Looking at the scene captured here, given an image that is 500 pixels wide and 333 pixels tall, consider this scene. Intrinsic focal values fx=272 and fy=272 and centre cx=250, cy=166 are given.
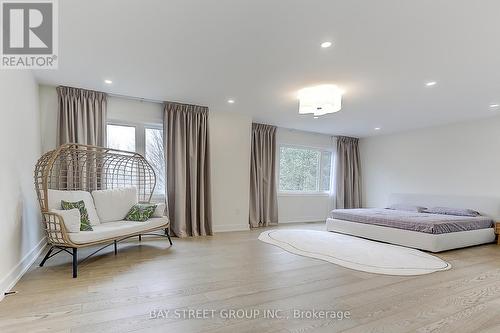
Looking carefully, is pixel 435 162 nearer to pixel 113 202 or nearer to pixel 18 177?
pixel 113 202

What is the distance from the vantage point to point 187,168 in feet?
16.2

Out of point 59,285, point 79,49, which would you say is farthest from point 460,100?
point 59,285

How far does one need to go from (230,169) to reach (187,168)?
2.96 ft

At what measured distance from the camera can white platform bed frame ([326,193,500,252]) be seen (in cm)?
399

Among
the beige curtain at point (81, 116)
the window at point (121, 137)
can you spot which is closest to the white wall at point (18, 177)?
the beige curtain at point (81, 116)

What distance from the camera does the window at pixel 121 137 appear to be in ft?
15.2

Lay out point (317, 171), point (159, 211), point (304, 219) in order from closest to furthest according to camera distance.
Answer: point (159, 211) < point (304, 219) < point (317, 171)

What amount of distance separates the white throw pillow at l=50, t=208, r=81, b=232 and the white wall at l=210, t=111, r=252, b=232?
2.62m

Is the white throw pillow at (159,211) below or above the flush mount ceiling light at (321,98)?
below

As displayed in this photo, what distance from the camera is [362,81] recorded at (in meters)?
3.59

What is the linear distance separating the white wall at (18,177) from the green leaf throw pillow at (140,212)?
112cm

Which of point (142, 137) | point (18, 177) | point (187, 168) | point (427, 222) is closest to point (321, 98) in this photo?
point (427, 222)

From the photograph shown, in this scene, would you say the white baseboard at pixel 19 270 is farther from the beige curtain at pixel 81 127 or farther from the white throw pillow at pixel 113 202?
the beige curtain at pixel 81 127

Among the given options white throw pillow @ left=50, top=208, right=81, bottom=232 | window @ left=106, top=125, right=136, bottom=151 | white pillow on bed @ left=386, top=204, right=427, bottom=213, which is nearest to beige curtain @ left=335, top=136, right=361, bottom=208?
white pillow on bed @ left=386, top=204, right=427, bottom=213
